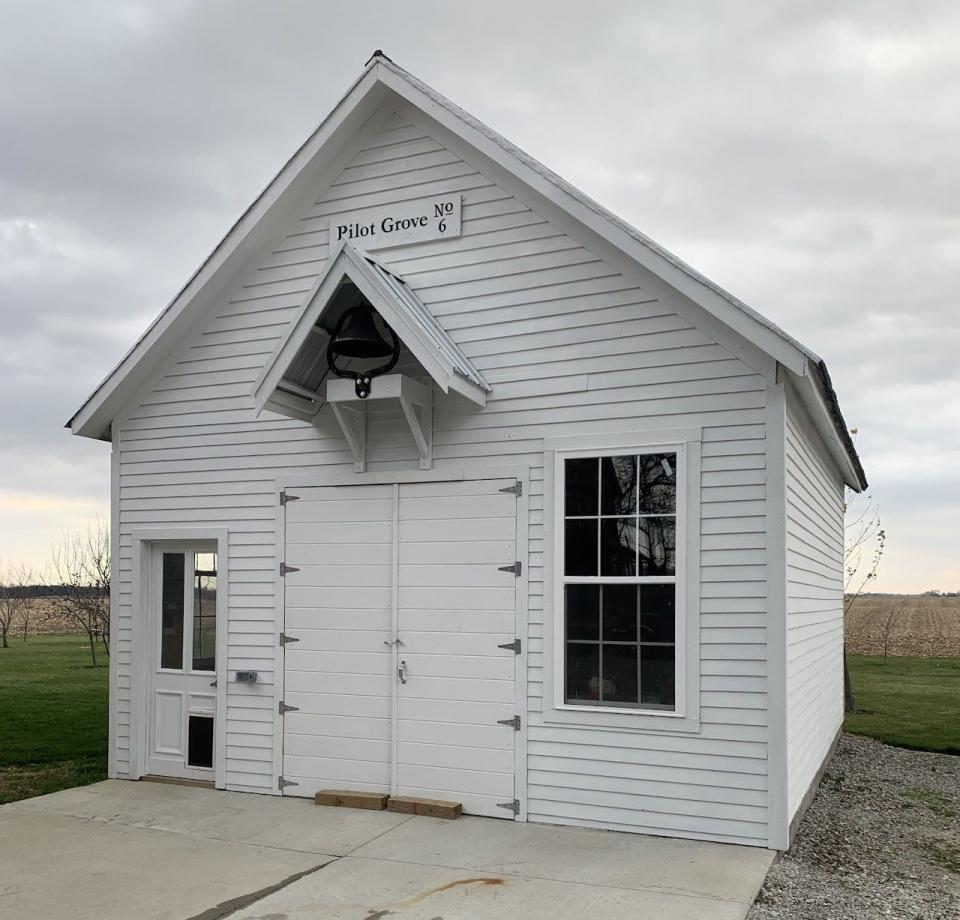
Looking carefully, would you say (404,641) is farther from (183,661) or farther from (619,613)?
(183,661)

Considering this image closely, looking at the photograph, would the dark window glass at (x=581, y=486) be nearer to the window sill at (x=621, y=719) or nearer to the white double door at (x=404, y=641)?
the white double door at (x=404, y=641)

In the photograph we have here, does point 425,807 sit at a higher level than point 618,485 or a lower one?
lower

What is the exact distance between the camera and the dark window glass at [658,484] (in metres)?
7.05

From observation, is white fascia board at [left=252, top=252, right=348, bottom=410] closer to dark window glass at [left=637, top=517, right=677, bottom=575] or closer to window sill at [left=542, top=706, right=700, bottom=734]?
dark window glass at [left=637, top=517, right=677, bottom=575]

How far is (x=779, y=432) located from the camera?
6730mm

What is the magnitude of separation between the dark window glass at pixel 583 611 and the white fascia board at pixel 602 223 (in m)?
Result: 2.19

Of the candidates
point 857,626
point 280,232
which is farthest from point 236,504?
point 857,626

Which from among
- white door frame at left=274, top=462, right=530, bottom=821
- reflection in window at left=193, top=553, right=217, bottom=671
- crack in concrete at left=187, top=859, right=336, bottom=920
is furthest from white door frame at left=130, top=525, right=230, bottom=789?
crack in concrete at left=187, top=859, right=336, bottom=920

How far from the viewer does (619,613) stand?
7102 millimetres

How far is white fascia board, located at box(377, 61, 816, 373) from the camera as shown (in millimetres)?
6520

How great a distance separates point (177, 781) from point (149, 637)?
1.35 meters

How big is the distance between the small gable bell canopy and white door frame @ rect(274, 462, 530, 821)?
0.59 feet

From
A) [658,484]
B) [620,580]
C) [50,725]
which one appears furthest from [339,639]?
[50,725]

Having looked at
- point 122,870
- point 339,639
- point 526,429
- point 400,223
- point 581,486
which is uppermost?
point 400,223
